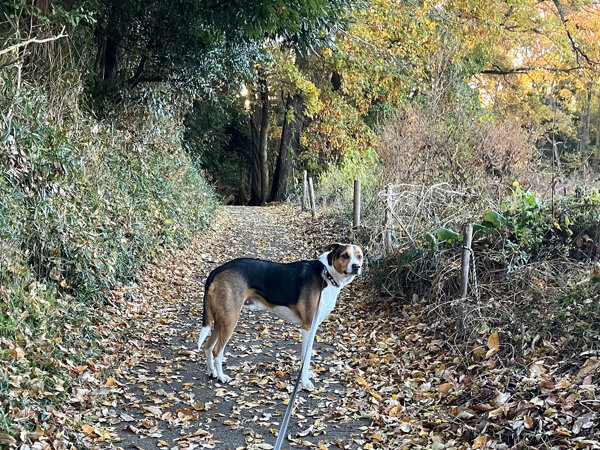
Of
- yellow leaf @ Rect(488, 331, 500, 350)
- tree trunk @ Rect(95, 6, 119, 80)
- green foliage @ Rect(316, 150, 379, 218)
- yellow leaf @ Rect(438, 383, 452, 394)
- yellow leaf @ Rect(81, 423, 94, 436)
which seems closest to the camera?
yellow leaf @ Rect(81, 423, 94, 436)

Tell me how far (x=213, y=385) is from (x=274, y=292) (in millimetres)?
1155

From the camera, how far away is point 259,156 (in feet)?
93.8

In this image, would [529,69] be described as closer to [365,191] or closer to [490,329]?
[365,191]

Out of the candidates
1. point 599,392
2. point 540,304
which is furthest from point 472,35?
point 599,392

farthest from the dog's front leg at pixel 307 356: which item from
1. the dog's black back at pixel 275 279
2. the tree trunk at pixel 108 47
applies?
the tree trunk at pixel 108 47

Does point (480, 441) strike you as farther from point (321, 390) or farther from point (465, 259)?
point (465, 259)

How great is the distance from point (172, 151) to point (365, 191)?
560 cm

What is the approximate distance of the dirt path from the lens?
15.7 ft

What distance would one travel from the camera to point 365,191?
13609mm

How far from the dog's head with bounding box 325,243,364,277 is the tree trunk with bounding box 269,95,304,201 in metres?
19.1

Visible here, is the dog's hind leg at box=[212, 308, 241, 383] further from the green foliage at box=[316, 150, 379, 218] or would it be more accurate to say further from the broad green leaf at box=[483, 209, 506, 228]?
the green foliage at box=[316, 150, 379, 218]

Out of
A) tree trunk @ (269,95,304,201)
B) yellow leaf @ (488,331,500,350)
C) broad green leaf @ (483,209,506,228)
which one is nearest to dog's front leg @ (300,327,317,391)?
yellow leaf @ (488,331,500,350)

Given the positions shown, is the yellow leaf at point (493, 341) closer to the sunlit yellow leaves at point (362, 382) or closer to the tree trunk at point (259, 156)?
the sunlit yellow leaves at point (362, 382)

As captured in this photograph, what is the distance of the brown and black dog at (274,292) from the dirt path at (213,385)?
0.33 m
